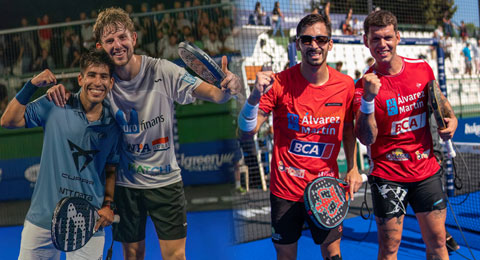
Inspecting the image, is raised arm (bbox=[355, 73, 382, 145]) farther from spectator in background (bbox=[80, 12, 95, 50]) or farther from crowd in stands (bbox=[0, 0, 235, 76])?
spectator in background (bbox=[80, 12, 95, 50])

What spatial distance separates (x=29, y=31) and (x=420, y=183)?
2995 mm

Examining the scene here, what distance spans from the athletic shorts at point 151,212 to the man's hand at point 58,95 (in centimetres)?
62

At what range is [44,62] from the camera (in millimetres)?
2574

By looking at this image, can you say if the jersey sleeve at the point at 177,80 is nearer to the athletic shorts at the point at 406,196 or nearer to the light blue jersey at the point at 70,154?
the light blue jersey at the point at 70,154

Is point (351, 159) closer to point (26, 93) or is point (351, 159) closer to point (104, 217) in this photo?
point (104, 217)

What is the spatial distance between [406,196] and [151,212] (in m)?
2.01

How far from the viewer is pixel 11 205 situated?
2.71 metres

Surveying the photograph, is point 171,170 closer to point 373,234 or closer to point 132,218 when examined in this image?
point 132,218

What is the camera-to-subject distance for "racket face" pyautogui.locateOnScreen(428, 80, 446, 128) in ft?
10.6

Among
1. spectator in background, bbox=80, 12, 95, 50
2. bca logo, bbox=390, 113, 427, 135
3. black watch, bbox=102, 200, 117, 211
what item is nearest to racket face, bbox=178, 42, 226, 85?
spectator in background, bbox=80, 12, 95, 50

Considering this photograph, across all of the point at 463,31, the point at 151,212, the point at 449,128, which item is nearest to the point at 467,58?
the point at 463,31

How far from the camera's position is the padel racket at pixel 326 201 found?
2926 millimetres

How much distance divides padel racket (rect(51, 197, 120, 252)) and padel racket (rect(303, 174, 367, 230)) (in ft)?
4.57

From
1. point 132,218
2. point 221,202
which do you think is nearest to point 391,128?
point 221,202
